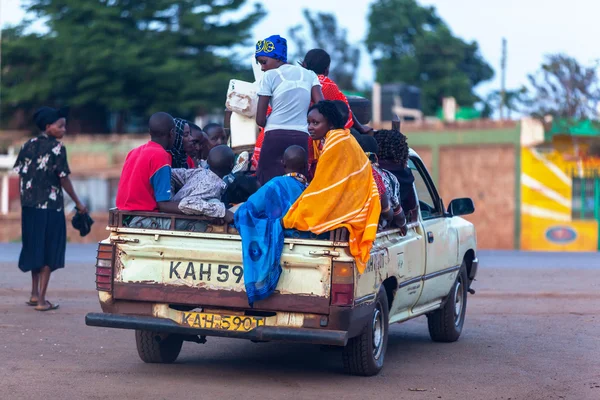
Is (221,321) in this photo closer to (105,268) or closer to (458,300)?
(105,268)

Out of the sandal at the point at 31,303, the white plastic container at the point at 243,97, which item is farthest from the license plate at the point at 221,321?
the sandal at the point at 31,303

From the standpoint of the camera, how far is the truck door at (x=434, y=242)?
8.06 meters

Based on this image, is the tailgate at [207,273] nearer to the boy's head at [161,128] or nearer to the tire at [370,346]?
the tire at [370,346]

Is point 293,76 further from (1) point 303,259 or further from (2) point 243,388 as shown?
(2) point 243,388

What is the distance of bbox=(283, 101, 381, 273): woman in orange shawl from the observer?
6316 mm

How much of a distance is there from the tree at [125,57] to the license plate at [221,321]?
36.6 meters

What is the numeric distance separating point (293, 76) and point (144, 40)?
1441 inches

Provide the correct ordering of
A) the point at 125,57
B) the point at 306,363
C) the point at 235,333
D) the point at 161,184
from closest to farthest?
1. the point at 235,333
2. the point at 161,184
3. the point at 306,363
4. the point at 125,57

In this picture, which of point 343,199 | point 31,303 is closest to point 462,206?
point 343,199

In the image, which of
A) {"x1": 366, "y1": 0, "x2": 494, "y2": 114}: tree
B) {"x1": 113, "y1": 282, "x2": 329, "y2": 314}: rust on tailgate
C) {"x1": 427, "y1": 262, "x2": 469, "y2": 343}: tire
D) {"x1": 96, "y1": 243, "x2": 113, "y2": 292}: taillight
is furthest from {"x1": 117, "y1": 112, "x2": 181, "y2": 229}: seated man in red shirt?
{"x1": 366, "y1": 0, "x2": 494, "y2": 114}: tree

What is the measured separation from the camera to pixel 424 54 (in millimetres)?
55094

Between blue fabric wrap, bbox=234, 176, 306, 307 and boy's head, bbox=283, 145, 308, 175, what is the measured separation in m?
0.37

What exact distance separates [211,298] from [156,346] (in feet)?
3.16

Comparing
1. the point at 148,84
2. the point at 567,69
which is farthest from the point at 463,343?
the point at 148,84
